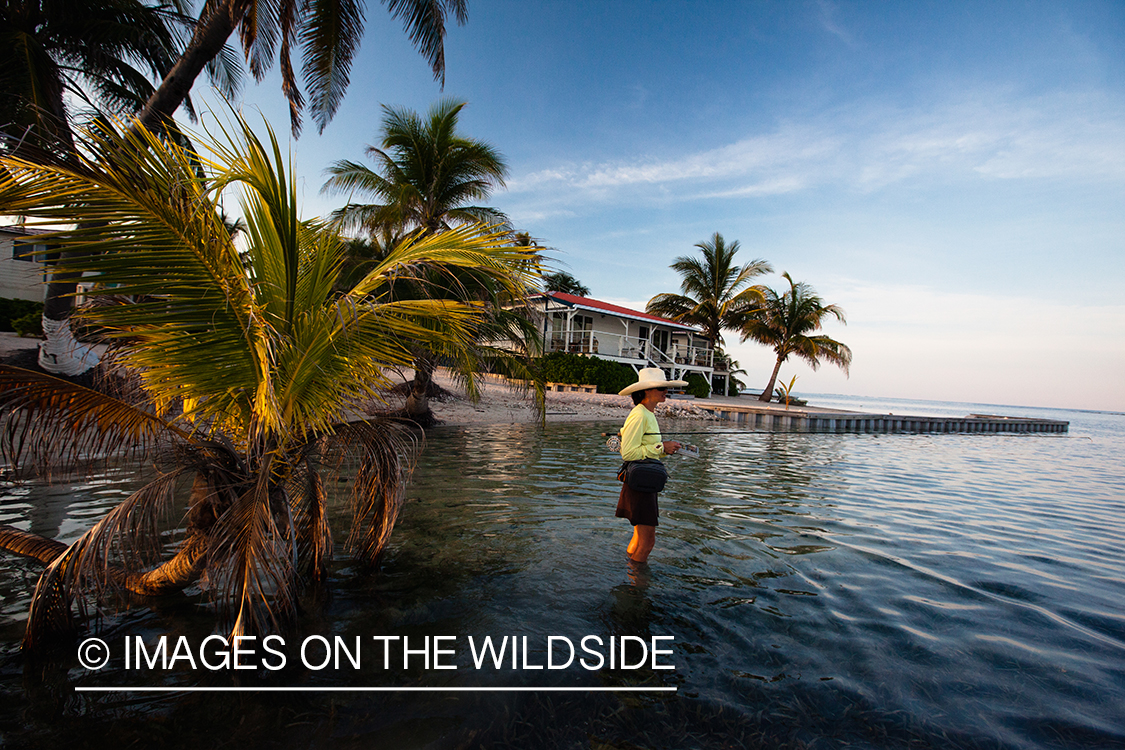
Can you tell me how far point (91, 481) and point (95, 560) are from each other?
5913 millimetres

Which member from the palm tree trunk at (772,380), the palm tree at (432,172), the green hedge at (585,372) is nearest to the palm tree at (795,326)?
the palm tree trunk at (772,380)

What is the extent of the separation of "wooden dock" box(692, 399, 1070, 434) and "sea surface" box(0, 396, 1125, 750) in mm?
18071

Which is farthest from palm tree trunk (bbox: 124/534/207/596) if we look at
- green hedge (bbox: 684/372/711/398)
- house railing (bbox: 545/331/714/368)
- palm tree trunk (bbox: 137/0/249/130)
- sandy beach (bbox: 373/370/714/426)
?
green hedge (bbox: 684/372/711/398)

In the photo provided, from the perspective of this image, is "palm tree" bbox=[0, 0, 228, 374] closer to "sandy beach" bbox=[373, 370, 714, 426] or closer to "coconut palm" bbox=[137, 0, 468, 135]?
"coconut palm" bbox=[137, 0, 468, 135]

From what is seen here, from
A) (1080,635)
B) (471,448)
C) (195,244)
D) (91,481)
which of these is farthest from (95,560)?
(471,448)

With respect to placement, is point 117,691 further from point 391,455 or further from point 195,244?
point 195,244

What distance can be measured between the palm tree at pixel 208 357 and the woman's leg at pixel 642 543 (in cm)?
279

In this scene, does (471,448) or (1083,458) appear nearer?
(471,448)

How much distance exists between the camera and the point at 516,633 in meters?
4.15

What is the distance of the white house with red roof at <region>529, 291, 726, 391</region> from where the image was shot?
3108cm

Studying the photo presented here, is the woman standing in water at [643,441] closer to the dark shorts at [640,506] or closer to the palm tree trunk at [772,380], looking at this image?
the dark shorts at [640,506]

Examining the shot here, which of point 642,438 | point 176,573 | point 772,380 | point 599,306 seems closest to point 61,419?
point 176,573

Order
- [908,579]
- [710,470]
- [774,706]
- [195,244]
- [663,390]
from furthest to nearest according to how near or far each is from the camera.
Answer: [710,470] < [908,579] < [663,390] < [774,706] < [195,244]

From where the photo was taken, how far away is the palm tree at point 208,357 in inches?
118
